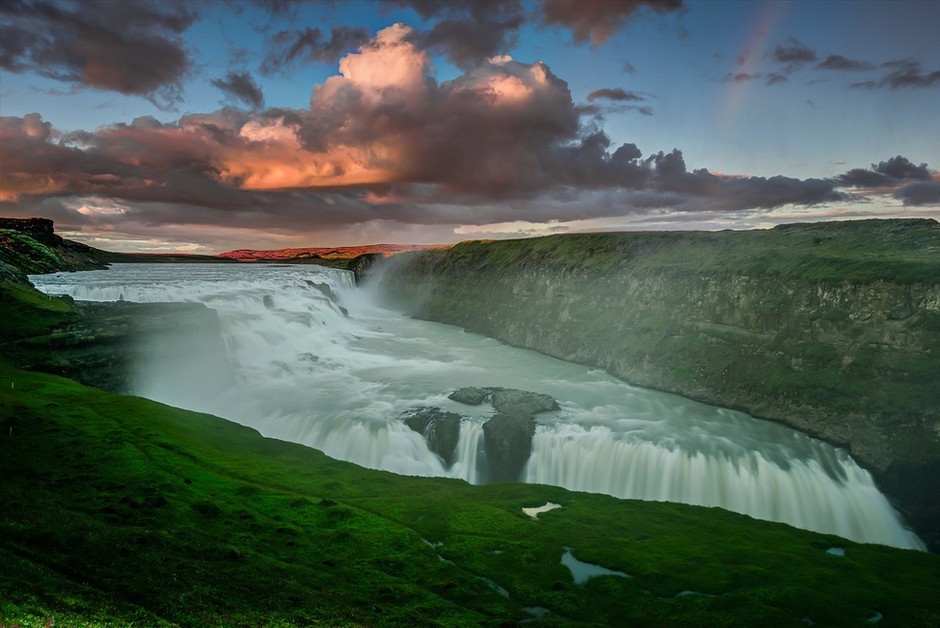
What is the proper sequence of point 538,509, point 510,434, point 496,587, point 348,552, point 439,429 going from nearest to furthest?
point 496,587 → point 348,552 → point 538,509 → point 510,434 → point 439,429

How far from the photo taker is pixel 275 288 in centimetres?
7431

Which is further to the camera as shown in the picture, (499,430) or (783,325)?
(783,325)

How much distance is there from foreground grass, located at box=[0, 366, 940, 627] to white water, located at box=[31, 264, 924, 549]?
20.7 feet

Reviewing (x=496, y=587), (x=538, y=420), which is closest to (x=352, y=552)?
(x=496, y=587)

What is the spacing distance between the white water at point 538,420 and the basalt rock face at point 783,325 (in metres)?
2.29

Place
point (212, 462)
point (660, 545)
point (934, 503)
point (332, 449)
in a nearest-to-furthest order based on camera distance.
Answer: point (660, 545) < point (212, 462) < point (934, 503) < point (332, 449)

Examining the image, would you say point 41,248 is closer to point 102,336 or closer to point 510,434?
point 102,336

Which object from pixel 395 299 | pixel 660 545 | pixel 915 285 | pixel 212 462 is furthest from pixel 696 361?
pixel 395 299

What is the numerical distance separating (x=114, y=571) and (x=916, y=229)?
59.1m

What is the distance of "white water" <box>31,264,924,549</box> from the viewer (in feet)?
93.2

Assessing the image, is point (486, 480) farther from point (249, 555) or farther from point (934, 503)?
point (934, 503)

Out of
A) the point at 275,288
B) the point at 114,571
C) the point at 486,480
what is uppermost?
the point at 275,288

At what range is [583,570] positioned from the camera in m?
17.6

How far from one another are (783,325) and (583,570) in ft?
108
